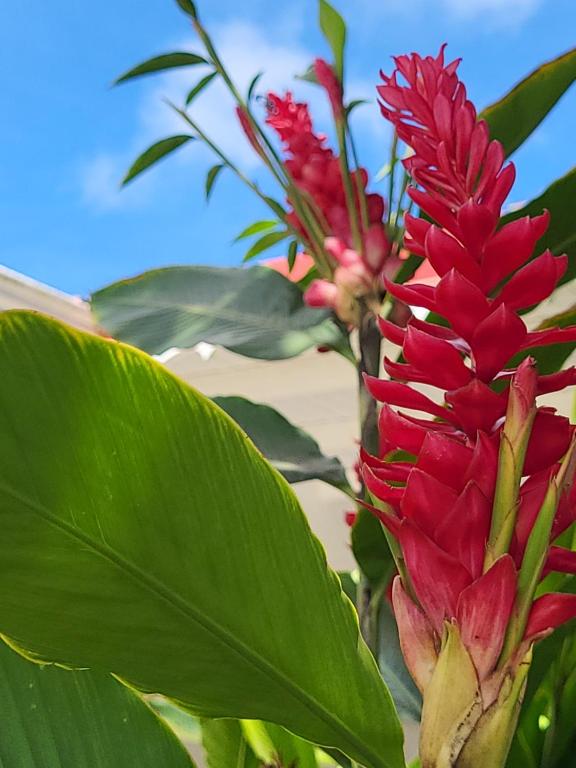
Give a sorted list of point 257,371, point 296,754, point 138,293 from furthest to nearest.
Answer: point 257,371
point 138,293
point 296,754

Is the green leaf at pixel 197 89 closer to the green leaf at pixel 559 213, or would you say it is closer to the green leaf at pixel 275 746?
the green leaf at pixel 559 213

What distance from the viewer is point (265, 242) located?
0.88 m

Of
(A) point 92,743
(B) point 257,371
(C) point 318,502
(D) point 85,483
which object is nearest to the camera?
(D) point 85,483

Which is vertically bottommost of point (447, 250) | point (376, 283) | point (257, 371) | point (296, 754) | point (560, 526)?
point (296, 754)

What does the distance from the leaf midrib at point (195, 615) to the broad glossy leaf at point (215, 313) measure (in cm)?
37

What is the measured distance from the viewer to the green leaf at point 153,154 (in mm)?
726

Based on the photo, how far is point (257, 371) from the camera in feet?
5.50

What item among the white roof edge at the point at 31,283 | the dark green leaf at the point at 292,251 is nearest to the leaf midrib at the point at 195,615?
the dark green leaf at the point at 292,251

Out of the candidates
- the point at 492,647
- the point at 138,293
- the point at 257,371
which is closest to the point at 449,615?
the point at 492,647

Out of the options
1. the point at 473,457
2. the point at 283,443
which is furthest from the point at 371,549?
the point at 473,457

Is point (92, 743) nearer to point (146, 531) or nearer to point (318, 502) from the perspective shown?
point (146, 531)

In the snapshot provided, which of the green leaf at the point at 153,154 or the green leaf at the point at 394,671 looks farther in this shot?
the green leaf at the point at 153,154

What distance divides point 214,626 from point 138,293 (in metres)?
0.48

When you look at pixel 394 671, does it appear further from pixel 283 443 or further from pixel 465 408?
pixel 465 408
